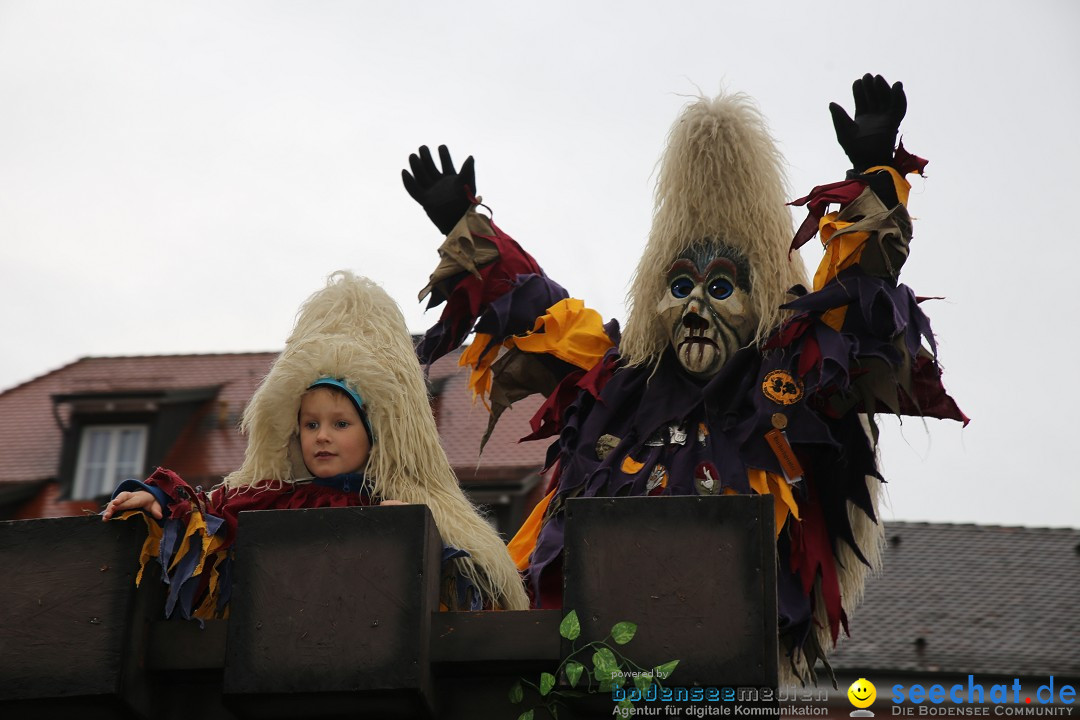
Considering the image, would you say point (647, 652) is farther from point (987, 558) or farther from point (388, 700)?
point (987, 558)

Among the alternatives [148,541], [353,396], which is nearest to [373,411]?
[353,396]

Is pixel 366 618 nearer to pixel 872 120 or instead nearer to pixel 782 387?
pixel 782 387

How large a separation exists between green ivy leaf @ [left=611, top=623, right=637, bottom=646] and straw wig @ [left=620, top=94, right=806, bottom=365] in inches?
67.9

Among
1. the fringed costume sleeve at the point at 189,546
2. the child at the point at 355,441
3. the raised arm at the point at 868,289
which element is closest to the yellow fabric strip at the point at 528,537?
the child at the point at 355,441

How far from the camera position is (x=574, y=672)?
4559 mm

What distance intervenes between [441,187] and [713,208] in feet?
3.40

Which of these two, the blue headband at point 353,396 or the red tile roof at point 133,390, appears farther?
the red tile roof at point 133,390

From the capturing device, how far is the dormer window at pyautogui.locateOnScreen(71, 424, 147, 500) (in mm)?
14547

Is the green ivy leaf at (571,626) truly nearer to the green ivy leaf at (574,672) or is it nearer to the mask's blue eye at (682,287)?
the green ivy leaf at (574,672)

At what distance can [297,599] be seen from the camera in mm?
4672

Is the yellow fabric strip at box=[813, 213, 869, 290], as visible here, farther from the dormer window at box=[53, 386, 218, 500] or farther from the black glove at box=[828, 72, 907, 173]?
the dormer window at box=[53, 386, 218, 500]

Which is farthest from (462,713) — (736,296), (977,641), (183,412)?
(183,412)

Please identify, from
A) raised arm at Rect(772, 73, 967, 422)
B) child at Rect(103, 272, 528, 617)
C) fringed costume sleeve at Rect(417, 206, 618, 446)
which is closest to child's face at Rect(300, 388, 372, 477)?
child at Rect(103, 272, 528, 617)

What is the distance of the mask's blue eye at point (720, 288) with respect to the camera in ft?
19.9
